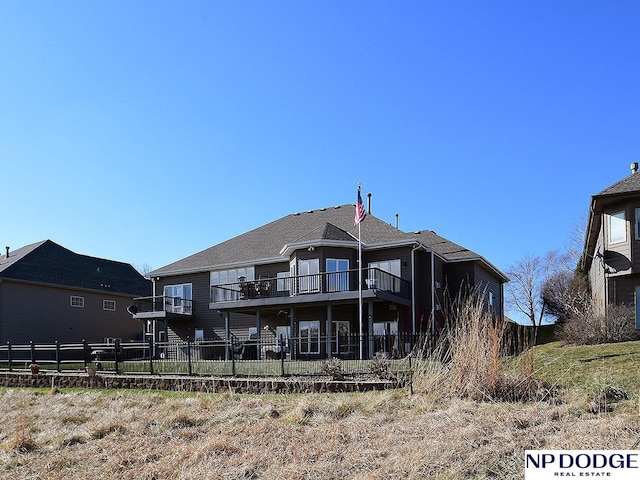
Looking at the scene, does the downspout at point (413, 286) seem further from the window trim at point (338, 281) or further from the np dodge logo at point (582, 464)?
the np dodge logo at point (582, 464)

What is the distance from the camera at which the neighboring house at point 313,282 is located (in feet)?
79.0

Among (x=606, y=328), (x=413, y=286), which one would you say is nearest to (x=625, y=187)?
(x=606, y=328)

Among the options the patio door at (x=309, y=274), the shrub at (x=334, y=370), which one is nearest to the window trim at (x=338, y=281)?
the patio door at (x=309, y=274)

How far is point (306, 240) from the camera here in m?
24.9

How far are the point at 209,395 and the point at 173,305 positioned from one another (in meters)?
17.7

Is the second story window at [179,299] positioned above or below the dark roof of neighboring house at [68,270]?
below

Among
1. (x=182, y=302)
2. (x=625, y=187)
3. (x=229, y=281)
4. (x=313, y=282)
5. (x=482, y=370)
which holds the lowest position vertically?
(x=482, y=370)

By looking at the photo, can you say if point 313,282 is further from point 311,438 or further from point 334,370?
point 311,438

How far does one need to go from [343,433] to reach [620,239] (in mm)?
16261

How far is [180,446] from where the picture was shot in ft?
28.6

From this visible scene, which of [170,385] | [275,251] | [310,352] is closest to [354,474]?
[170,385]

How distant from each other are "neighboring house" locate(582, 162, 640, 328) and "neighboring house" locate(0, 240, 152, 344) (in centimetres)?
2725

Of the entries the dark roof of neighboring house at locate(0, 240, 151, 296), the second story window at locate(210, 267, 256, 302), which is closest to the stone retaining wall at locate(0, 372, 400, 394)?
the second story window at locate(210, 267, 256, 302)

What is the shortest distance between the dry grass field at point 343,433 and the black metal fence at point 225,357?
1.97 metres
